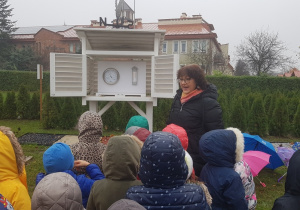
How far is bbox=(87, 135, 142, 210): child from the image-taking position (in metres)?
2.01

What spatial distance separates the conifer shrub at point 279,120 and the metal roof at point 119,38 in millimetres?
7519

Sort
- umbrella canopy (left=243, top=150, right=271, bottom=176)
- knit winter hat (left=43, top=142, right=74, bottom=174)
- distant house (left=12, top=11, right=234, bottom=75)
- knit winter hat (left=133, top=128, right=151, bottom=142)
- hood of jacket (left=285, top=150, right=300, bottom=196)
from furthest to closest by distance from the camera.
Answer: distant house (left=12, top=11, right=234, bottom=75), umbrella canopy (left=243, top=150, right=271, bottom=176), knit winter hat (left=133, top=128, right=151, bottom=142), knit winter hat (left=43, top=142, right=74, bottom=174), hood of jacket (left=285, top=150, right=300, bottom=196)

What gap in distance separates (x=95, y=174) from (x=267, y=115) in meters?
10.5

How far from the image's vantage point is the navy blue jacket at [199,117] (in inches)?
124

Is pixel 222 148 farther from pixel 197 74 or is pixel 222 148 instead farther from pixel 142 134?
pixel 197 74

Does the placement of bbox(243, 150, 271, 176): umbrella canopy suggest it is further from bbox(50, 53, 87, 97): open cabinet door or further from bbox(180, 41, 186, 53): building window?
bbox(180, 41, 186, 53): building window

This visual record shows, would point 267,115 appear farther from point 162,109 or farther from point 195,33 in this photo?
point 195,33

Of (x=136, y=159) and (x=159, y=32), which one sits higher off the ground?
(x=159, y=32)

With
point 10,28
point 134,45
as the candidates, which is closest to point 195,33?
point 10,28

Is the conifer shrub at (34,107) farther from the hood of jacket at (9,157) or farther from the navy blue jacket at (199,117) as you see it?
the hood of jacket at (9,157)

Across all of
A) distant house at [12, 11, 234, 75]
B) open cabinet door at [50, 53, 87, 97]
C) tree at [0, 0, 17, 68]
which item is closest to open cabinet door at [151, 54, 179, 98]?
open cabinet door at [50, 53, 87, 97]

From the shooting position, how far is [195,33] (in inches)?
1553

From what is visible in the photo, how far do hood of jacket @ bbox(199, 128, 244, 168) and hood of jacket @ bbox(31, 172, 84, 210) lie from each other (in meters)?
1.09

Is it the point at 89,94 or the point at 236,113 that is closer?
the point at 89,94
